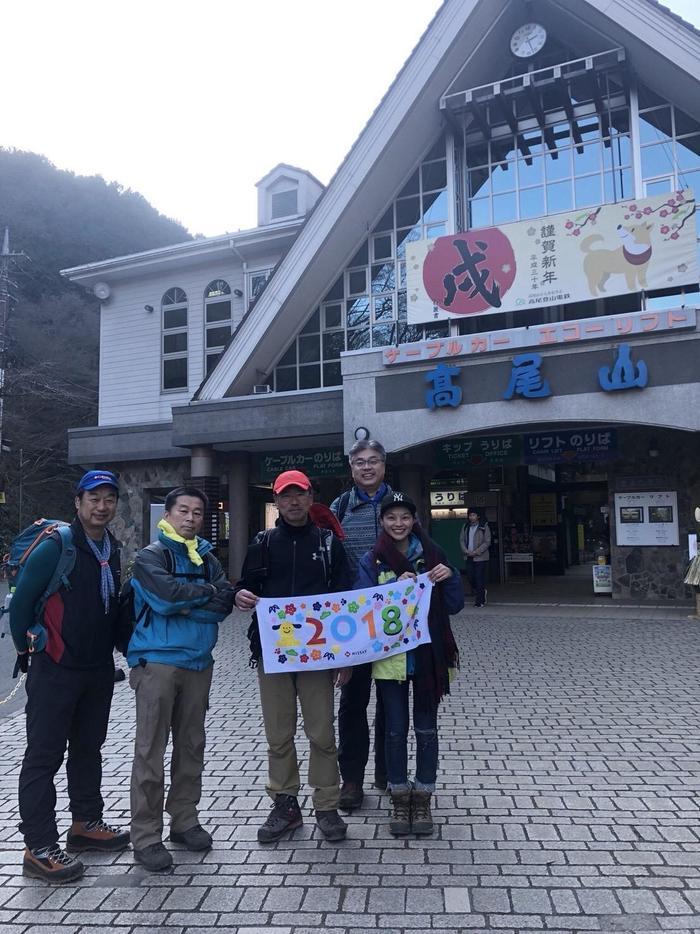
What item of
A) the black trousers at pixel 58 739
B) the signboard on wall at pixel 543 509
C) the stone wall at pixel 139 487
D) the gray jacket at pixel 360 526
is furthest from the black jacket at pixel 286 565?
the signboard on wall at pixel 543 509

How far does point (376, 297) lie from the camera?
599 inches

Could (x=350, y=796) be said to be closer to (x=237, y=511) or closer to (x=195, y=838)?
(x=195, y=838)

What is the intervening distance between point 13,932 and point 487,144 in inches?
589

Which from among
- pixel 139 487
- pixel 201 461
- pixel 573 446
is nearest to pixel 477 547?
pixel 573 446

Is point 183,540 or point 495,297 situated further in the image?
point 495,297

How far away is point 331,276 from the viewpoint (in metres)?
15.5

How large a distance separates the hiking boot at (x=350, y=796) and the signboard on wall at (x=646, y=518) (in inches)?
444

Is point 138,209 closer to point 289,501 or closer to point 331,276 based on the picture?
point 331,276

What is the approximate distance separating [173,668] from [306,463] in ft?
42.0

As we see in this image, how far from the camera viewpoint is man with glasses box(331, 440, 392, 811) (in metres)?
4.25

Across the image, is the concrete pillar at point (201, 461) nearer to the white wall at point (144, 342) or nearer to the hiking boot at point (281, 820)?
the white wall at point (144, 342)

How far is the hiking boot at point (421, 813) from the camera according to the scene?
3.83 m

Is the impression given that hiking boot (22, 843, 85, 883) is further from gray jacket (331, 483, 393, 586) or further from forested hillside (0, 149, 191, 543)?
forested hillside (0, 149, 191, 543)

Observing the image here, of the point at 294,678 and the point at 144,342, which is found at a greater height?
the point at 144,342
